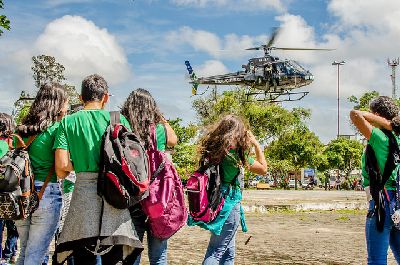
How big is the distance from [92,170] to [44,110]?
0.96 meters

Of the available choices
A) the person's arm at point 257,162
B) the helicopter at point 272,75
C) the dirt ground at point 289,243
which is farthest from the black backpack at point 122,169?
the helicopter at point 272,75

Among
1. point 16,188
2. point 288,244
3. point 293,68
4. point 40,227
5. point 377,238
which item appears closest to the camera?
point 16,188

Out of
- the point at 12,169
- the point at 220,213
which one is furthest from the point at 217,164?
the point at 12,169

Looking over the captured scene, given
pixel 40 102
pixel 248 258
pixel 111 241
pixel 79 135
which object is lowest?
pixel 248 258

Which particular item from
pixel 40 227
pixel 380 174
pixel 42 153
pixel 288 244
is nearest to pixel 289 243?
pixel 288 244

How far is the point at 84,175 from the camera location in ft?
13.3

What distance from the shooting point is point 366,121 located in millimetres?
4762

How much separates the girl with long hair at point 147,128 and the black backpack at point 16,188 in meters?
0.82

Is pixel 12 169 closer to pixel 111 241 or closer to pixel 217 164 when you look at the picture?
pixel 111 241

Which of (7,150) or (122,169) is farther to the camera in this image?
(7,150)

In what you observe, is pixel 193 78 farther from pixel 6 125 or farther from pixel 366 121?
pixel 366 121

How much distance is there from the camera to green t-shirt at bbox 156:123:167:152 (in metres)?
4.61

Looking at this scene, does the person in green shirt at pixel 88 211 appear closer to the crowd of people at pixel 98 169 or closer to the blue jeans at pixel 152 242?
the crowd of people at pixel 98 169

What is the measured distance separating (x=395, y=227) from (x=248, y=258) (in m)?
4.01
